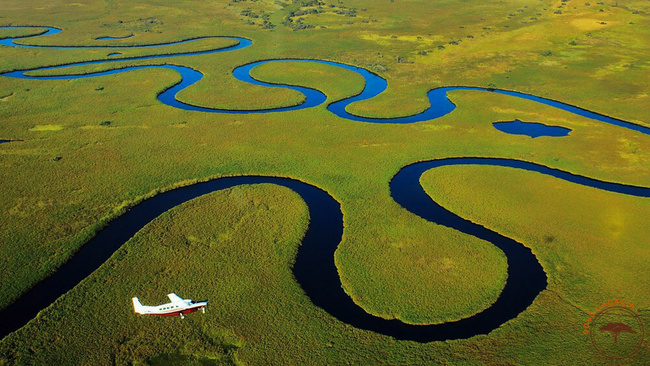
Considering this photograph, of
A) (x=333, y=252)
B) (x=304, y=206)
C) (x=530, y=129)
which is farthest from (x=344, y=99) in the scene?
(x=333, y=252)

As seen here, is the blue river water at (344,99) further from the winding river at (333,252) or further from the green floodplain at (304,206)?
the winding river at (333,252)

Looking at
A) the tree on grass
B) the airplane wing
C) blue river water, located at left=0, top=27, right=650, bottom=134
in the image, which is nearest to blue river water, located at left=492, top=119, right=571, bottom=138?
blue river water, located at left=0, top=27, right=650, bottom=134

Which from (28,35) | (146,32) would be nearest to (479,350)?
(146,32)

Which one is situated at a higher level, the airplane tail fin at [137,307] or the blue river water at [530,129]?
the blue river water at [530,129]

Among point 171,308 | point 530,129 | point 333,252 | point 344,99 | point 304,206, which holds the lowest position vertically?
point 333,252

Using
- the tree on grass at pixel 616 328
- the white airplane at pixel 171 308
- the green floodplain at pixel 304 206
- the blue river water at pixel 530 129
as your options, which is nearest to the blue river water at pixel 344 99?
the green floodplain at pixel 304 206

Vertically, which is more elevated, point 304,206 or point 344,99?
point 344,99

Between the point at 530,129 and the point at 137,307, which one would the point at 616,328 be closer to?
the point at 137,307

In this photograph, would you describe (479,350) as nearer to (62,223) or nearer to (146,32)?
(62,223)
